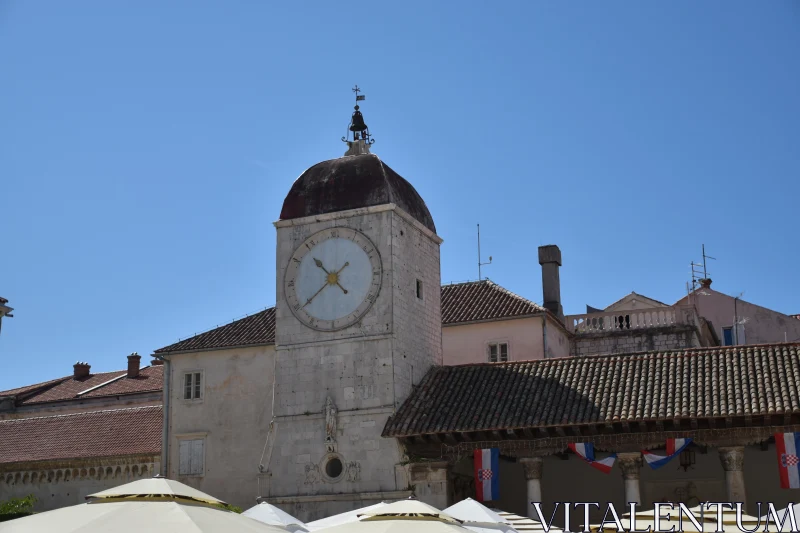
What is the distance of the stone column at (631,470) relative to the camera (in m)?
27.0

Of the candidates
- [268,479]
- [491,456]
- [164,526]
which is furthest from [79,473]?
[164,526]

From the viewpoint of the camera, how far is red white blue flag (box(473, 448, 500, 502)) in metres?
27.7

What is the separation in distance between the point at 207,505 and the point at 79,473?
23498 mm

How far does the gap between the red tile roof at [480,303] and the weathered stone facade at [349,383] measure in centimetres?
696

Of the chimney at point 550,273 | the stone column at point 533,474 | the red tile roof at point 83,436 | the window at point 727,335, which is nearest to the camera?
the stone column at point 533,474

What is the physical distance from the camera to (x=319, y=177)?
32.2 m

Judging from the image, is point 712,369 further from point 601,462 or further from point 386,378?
point 386,378

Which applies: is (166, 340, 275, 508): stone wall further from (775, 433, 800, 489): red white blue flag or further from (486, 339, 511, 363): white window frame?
(775, 433, 800, 489): red white blue flag

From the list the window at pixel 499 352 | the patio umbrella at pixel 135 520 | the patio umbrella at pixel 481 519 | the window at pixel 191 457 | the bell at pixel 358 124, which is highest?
the bell at pixel 358 124

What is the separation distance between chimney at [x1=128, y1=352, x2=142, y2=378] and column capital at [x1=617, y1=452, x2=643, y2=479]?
93.9 ft

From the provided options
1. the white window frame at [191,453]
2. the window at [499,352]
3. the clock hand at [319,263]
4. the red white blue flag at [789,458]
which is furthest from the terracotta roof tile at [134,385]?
the red white blue flag at [789,458]

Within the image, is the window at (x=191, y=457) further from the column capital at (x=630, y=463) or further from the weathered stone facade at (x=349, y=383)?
the column capital at (x=630, y=463)

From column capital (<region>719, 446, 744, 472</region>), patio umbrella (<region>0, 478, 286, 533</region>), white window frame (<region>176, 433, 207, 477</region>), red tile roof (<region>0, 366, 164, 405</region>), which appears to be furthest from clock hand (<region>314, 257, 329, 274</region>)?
red tile roof (<region>0, 366, 164, 405</region>)

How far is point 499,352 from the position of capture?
37.9 meters
